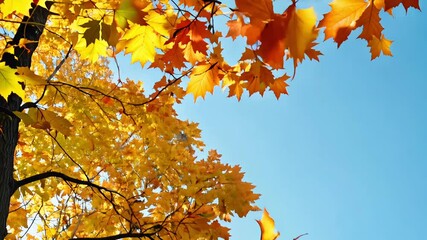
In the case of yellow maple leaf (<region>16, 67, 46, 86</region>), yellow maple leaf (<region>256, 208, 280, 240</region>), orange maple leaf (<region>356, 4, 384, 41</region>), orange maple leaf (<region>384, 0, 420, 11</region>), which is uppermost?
yellow maple leaf (<region>16, 67, 46, 86</region>)

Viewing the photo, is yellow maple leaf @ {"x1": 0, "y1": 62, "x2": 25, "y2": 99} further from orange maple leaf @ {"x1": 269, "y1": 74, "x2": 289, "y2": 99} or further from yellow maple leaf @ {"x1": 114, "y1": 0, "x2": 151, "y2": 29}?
orange maple leaf @ {"x1": 269, "y1": 74, "x2": 289, "y2": 99}

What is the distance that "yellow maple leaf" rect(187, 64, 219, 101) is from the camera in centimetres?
235

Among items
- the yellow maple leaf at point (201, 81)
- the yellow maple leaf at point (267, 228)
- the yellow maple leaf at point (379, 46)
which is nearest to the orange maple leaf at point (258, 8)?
the yellow maple leaf at point (267, 228)

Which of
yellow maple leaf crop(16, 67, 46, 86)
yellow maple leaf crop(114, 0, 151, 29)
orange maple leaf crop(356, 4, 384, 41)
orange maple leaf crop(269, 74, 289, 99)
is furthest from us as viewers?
orange maple leaf crop(269, 74, 289, 99)

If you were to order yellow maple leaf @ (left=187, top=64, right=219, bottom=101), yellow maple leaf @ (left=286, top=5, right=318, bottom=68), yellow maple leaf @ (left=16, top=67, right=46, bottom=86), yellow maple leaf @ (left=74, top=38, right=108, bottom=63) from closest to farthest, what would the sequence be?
yellow maple leaf @ (left=286, top=5, right=318, bottom=68)
yellow maple leaf @ (left=16, top=67, right=46, bottom=86)
yellow maple leaf @ (left=187, top=64, right=219, bottom=101)
yellow maple leaf @ (left=74, top=38, right=108, bottom=63)

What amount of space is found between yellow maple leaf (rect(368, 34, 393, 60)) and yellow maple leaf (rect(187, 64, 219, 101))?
0.98m

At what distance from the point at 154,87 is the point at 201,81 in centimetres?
93

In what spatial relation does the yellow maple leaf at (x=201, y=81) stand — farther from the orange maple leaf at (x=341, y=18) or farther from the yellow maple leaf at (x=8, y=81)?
the orange maple leaf at (x=341, y=18)

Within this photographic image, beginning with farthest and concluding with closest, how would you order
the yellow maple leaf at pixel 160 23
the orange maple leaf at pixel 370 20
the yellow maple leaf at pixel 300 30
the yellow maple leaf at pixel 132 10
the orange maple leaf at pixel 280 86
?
the orange maple leaf at pixel 280 86 → the yellow maple leaf at pixel 160 23 → the yellow maple leaf at pixel 132 10 → the orange maple leaf at pixel 370 20 → the yellow maple leaf at pixel 300 30

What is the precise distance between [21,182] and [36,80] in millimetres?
1280

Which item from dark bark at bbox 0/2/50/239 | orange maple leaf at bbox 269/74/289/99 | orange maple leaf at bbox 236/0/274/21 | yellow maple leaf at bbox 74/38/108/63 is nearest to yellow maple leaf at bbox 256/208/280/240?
orange maple leaf at bbox 236/0/274/21

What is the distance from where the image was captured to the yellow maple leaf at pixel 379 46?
2.40 meters

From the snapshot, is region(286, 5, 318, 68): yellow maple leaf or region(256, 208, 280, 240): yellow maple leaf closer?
region(286, 5, 318, 68): yellow maple leaf

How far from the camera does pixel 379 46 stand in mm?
2420
